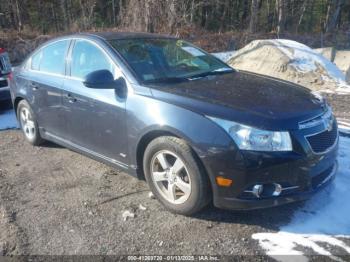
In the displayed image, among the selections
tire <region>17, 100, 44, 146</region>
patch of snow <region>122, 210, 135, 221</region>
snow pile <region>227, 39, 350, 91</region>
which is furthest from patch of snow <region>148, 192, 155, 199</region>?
snow pile <region>227, 39, 350, 91</region>

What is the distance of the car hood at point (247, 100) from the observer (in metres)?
3.17

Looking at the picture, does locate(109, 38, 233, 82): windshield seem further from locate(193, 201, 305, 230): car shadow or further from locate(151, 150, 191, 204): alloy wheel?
locate(193, 201, 305, 230): car shadow

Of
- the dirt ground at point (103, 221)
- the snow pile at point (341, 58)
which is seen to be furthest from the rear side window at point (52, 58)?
the snow pile at point (341, 58)

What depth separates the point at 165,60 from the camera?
168 inches

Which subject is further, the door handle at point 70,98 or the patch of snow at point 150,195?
the door handle at point 70,98

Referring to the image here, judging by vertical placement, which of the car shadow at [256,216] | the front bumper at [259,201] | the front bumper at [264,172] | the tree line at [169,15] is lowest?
the tree line at [169,15]

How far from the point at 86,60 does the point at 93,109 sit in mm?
669

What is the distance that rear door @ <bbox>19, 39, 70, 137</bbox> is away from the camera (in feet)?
15.4

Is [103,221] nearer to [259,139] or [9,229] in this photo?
[9,229]

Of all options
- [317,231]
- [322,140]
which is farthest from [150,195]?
[322,140]

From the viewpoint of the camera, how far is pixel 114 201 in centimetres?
396

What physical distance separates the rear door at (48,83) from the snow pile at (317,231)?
9.20ft

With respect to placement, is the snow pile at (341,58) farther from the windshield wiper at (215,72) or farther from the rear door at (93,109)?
the rear door at (93,109)

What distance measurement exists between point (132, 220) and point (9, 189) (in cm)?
162
